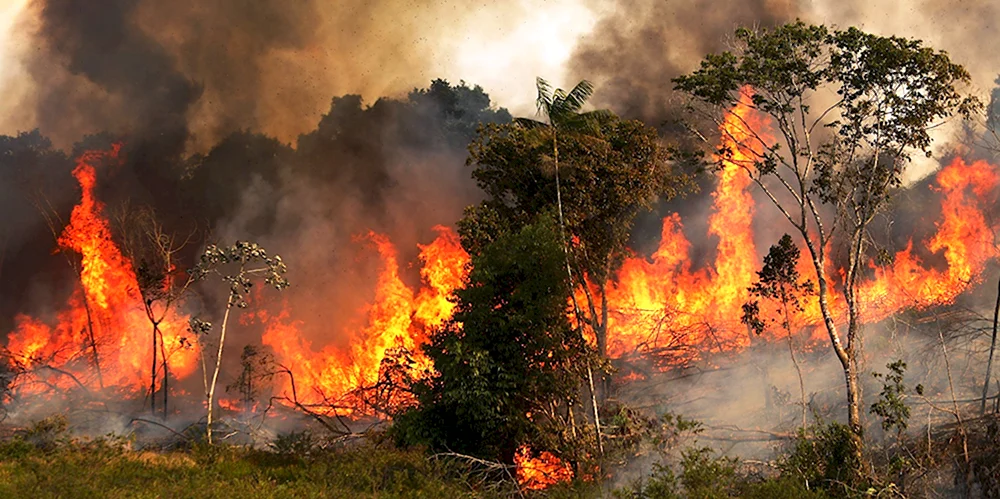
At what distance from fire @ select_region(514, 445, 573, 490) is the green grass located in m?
2.21

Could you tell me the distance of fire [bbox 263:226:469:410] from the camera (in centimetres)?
3181

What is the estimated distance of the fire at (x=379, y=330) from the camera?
31.8 metres

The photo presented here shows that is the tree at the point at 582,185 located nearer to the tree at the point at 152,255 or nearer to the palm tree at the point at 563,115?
the palm tree at the point at 563,115

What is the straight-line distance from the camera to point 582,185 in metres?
20.9

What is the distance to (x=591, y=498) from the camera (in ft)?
52.0

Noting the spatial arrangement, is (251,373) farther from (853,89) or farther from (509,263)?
(853,89)

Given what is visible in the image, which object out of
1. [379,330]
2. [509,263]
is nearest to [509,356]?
[509,263]

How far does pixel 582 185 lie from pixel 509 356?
574cm

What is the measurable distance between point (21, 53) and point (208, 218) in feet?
42.4

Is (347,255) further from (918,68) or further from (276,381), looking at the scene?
(918,68)

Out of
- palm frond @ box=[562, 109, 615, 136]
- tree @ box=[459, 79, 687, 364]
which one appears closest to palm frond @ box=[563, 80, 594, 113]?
palm frond @ box=[562, 109, 615, 136]

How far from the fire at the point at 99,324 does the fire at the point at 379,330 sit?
14.4 ft

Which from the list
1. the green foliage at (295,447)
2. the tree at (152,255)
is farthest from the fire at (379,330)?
the green foliage at (295,447)

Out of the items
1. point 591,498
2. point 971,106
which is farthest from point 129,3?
point 971,106
